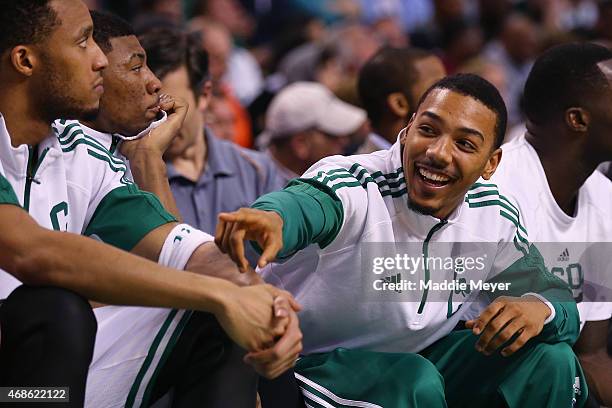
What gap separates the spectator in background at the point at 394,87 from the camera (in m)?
4.80

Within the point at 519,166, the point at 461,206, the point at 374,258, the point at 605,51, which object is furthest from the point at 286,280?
the point at 605,51

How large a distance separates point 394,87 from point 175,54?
1052 mm

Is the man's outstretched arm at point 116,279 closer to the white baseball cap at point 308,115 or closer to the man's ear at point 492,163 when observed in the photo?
the man's ear at point 492,163

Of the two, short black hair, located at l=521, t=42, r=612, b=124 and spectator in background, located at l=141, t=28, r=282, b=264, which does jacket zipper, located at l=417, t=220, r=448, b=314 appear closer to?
short black hair, located at l=521, t=42, r=612, b=124

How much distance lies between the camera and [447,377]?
3289mm

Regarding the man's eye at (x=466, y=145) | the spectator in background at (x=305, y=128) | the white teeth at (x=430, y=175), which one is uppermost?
the man's eye at (x=466, y=145)

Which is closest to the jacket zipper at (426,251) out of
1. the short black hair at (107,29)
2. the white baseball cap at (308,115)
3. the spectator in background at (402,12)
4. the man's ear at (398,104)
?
the short black hair at (107,29)

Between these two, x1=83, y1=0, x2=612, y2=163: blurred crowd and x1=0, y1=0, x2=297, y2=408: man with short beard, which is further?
x1=83, y1=0, x2=612, y2=163: blurred crowd

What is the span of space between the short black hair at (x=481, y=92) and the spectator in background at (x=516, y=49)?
5.88 meters

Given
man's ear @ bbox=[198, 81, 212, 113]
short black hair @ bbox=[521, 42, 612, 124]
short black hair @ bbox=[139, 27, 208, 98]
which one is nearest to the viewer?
short black hair @ bbox=[521, 42, 612, 124]

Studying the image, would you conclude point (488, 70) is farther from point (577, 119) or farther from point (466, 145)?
point (466, 145)

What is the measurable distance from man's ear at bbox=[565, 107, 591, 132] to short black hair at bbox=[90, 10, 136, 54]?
1602 millimetres

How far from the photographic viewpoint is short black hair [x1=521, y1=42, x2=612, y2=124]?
12.9ft

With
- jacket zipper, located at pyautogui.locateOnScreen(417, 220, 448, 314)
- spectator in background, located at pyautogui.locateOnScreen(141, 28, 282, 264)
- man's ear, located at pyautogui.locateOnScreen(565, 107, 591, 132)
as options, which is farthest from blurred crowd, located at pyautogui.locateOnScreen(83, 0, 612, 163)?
jacket zipper, located at pyautogui.locateOnScreen(417, 220, 448, 314)
